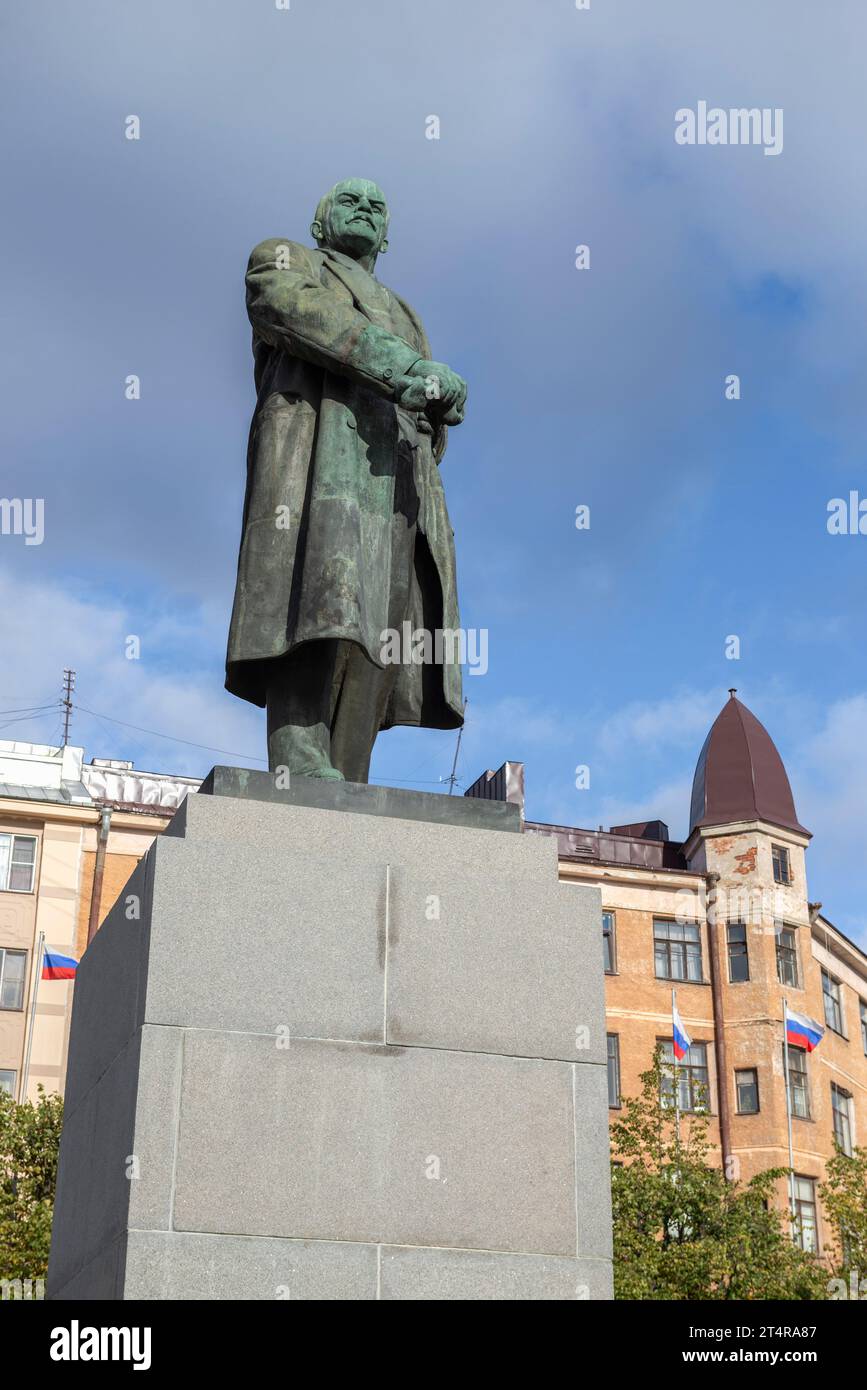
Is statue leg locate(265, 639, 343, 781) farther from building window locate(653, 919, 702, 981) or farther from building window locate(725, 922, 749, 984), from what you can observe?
building window locate(725, 922, 749, 984)

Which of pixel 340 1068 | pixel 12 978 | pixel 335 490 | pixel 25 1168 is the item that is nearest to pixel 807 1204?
pixel 12 978

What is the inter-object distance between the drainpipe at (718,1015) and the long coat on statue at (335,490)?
41.7 metres

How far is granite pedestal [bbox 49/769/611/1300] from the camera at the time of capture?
6863 mm

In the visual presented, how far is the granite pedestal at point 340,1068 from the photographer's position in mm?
6863

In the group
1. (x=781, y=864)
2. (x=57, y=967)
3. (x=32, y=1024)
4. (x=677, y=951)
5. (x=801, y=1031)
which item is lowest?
(x=57, y=967)

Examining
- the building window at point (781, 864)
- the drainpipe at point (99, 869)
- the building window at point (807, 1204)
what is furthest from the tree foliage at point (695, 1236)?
the building window at point (781, 864)

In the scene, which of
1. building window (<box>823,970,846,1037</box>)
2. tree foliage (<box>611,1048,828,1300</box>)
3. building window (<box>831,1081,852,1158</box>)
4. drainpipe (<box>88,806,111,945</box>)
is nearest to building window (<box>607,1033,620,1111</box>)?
building window (<box>831,1081,852,1158</box>)

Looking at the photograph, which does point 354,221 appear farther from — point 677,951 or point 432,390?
point 677,951

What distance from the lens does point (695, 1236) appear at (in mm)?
35406

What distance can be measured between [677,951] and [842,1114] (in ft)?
23.5

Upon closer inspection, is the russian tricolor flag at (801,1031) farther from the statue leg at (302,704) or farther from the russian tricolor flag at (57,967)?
the statue leg at (302,704)

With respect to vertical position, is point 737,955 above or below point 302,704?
above

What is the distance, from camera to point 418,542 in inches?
362
